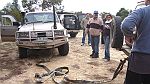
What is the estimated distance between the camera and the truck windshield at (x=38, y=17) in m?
12.9

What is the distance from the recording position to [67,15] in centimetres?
2170

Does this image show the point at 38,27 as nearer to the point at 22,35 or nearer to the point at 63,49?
the point at 22,35

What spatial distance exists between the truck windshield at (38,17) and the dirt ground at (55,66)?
1.24m

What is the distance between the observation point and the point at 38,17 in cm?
1312

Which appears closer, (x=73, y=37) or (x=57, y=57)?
(x=57, y=57)

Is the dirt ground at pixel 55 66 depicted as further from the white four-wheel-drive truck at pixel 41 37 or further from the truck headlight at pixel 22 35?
the truck headlight at pixel 22 35

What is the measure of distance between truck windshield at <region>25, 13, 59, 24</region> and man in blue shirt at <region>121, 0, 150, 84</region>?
9346 millimetres

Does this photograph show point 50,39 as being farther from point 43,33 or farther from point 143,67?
point 143,67

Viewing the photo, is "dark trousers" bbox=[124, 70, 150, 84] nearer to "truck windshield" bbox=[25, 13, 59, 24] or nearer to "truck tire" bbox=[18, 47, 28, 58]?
"truck tire" bbox=[18, 47, 28, 58]

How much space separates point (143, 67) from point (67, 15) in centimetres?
1824

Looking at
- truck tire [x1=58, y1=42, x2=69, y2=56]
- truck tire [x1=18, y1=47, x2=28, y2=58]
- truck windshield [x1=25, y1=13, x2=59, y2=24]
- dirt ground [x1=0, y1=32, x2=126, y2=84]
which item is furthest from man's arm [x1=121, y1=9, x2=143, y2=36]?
truck windshield [x1=25, y1=13, x2=59, y2=24]

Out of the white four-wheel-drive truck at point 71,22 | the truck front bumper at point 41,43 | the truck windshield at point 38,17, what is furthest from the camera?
the white four-wheel-drive truck at point 71,22

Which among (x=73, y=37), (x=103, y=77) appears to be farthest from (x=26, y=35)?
(x=73, y=37)

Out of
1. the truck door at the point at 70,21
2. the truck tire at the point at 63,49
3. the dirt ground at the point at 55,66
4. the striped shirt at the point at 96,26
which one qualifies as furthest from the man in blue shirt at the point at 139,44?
A: the truck door at the point at 70,21
